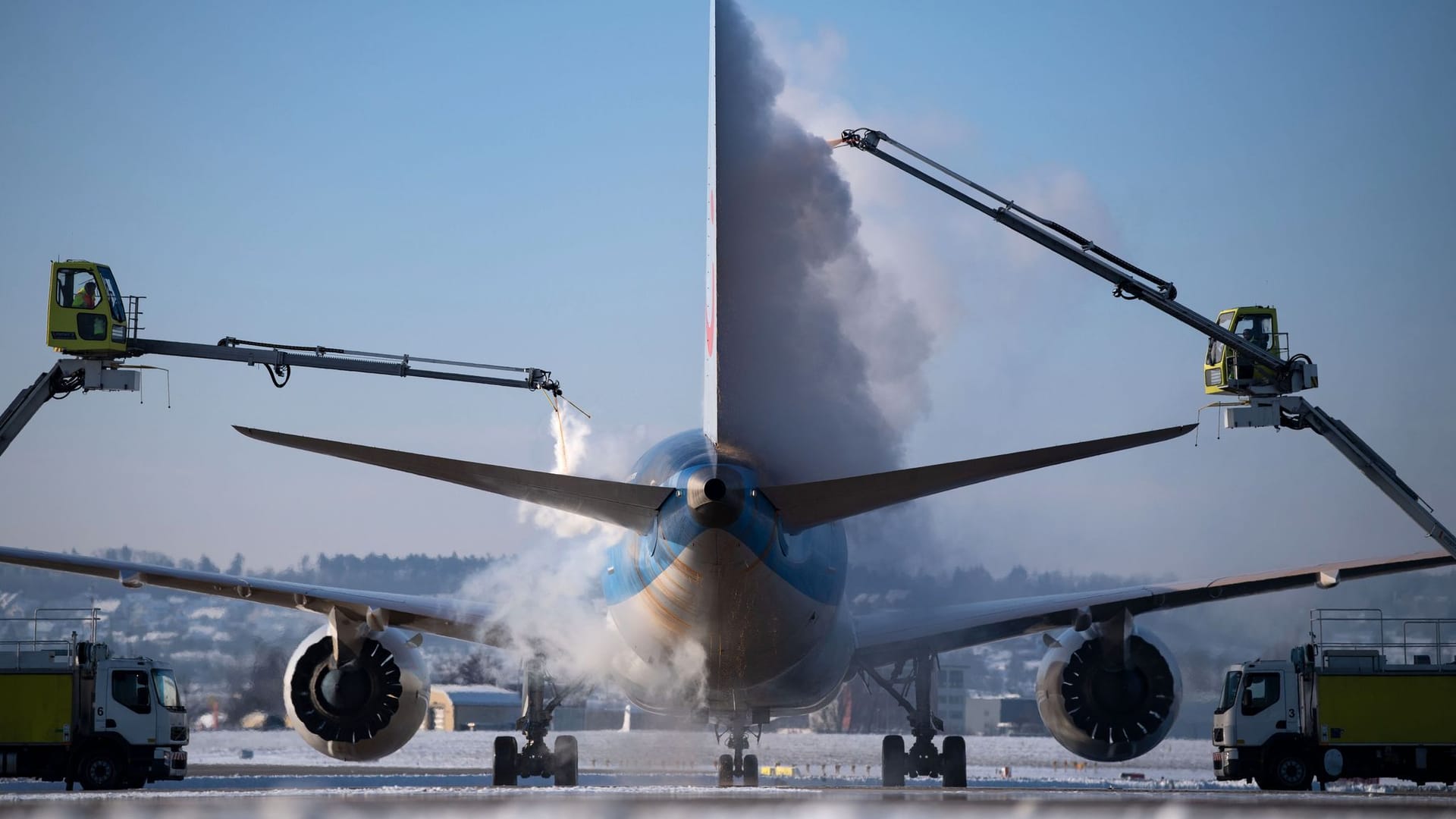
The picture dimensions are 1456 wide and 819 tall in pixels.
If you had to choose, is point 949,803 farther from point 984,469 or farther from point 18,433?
point 18,433

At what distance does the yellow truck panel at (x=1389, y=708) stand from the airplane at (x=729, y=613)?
280cm

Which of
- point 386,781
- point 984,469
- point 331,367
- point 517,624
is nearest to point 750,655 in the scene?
point 984,469

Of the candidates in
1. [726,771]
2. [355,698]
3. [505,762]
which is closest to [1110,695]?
[726,771]

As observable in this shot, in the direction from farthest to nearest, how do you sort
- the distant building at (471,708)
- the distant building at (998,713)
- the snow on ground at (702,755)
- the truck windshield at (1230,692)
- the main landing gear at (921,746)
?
the distant building at (471,708), the distant building at (998,713), the snow on ground at (702,755), the main landing gear at (921,746), the truck windshield at (1230,692)

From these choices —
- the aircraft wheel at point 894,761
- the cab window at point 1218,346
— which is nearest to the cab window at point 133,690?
the aircraft wheel at point 894,761

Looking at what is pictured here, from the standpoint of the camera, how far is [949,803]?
58.4 ft

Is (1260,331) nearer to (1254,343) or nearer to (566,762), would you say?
(1254,343)

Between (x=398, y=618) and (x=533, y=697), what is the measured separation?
344 cm

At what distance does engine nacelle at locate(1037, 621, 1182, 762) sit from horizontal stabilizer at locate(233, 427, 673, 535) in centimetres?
1397

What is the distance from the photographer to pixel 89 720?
29094 mm

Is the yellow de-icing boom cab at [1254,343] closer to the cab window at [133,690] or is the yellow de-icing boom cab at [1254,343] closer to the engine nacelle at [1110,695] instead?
the engine nacelle at [1110,695]

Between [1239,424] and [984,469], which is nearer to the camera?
[984,469]

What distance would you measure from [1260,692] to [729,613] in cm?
1329

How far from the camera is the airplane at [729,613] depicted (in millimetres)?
21078
